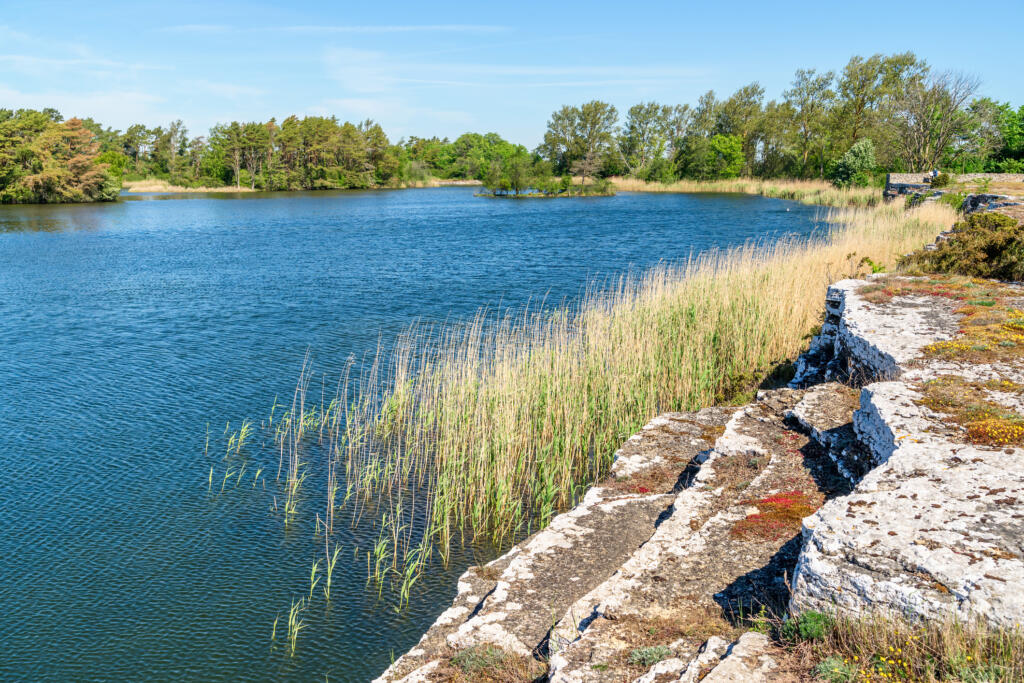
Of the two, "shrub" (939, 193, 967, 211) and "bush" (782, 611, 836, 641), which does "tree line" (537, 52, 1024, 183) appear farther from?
"bush" (782, 611, 836, 641)

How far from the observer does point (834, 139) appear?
2970 inches

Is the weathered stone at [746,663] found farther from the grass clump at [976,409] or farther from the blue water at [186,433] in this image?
the blue water at [186,433]

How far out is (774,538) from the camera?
4.27 metres

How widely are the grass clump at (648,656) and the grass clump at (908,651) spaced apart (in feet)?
1.96

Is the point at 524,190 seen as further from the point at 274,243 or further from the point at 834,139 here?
the point at 274,243

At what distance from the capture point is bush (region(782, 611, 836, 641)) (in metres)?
3.08

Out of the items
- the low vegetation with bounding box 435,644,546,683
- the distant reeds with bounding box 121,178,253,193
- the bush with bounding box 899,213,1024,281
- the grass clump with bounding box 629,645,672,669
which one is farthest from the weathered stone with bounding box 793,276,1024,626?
the distant reeds with bounding box 121,178,253,193

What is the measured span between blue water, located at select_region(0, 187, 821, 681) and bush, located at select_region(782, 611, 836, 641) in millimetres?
3456

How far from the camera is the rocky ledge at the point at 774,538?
314cm

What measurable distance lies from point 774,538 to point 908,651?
56.7 inches

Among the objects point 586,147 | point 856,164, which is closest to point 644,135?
point 586,147

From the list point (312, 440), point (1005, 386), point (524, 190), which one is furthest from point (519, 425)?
point (524, 190)

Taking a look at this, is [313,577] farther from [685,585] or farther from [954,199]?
[954,199]

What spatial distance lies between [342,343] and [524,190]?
70.6 meters
